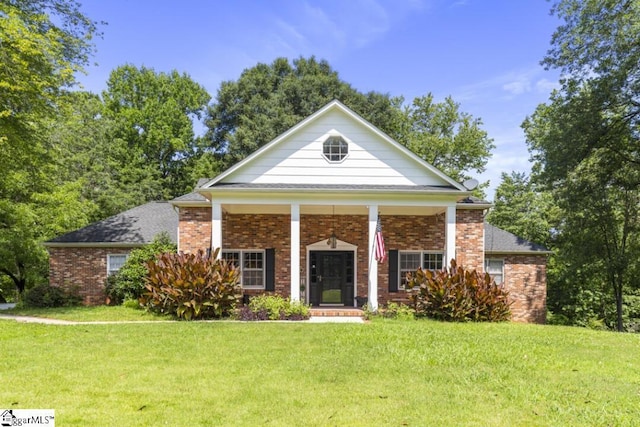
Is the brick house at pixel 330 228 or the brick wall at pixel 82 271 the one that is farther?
the brick wall at pixel 82 271

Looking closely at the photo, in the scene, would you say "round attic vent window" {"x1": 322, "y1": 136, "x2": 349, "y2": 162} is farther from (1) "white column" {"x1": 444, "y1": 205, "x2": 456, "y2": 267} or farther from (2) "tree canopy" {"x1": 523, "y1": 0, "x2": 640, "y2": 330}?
(2) "tree canopy" {"x1": 523, "y1": 0, "x2": 640, "y2": 330}

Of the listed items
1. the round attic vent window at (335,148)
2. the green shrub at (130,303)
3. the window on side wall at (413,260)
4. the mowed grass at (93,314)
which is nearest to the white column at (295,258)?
the round attic vent window at (335,148)

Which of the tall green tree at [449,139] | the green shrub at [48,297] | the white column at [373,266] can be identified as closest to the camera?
the white column at [373,266]

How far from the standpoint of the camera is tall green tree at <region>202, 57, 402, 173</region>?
3100cm

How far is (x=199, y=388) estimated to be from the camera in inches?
210

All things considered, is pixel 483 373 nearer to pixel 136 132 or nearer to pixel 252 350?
pixel 252 350

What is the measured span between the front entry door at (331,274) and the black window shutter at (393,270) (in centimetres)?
144

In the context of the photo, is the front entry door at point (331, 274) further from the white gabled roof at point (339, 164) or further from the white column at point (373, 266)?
the white gabled roof at point (339, 164)

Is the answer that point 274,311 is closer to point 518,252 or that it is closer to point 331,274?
point 331,274

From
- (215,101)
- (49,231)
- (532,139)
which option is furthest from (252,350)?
(215,101)

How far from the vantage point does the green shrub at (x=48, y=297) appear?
1509 centimetres

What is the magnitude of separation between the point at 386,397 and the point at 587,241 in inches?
712

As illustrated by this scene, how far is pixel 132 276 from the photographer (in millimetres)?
15727

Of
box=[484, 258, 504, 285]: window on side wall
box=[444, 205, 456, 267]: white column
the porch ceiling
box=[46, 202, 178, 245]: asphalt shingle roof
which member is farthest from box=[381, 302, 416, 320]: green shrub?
box=[46, 202, 178, 245]: asphalt shingle roof
